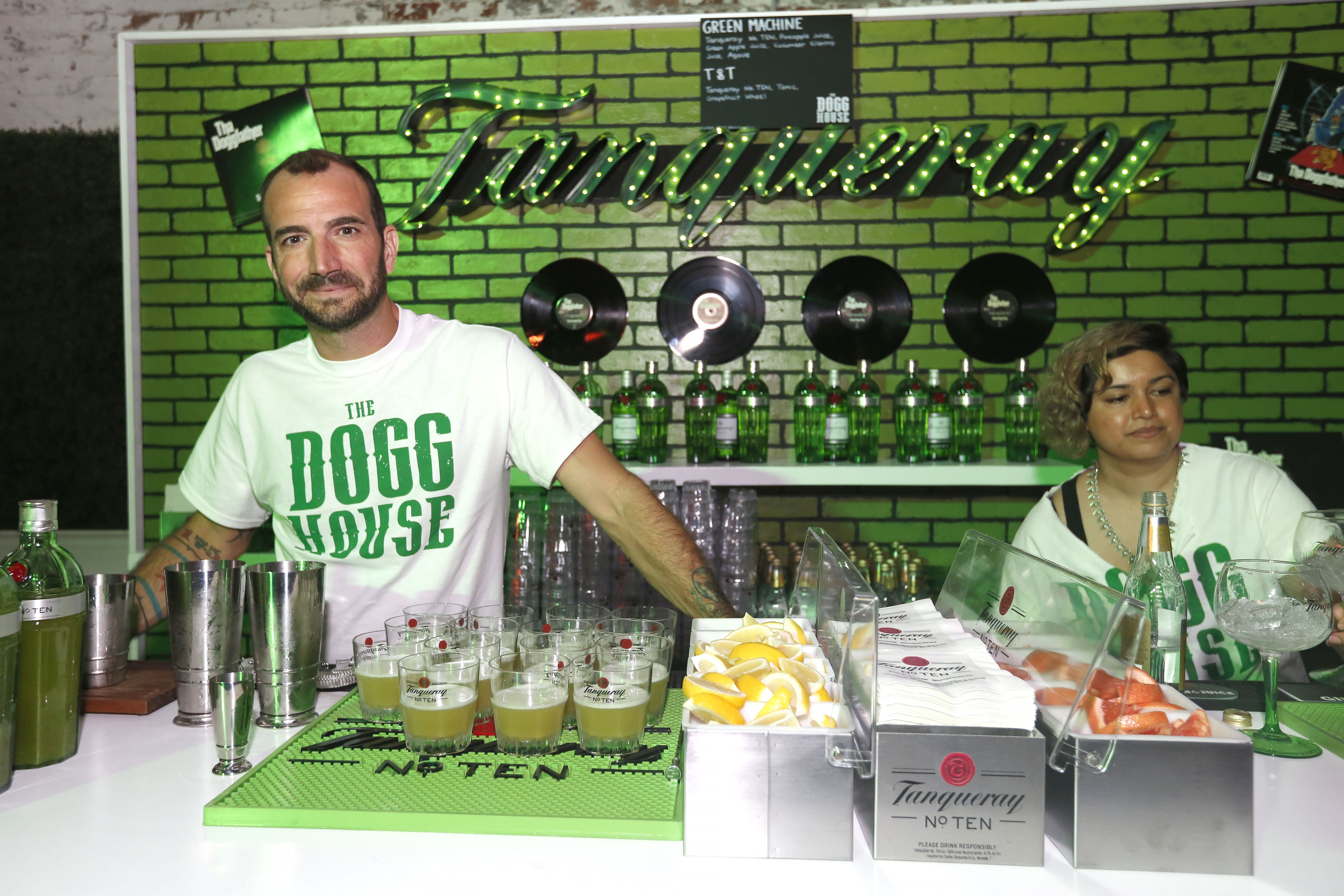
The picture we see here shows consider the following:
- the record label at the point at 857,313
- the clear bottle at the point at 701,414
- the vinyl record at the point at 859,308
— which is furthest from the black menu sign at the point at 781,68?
the clear bottle at the point at 701,414

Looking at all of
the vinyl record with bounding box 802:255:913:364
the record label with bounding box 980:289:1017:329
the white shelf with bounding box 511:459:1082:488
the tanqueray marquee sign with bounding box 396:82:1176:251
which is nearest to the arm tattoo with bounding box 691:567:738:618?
the white shelf with bounding box 511:459:1082:488

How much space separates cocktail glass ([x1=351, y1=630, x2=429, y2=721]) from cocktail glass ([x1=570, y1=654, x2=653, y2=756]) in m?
0.30

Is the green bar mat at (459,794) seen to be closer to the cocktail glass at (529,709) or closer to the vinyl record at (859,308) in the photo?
the cocktail glass at (529,709)

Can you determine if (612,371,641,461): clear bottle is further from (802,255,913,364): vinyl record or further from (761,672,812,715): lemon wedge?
(761,672,812,715): lemon wedge

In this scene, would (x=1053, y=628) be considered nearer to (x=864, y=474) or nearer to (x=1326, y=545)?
(x=1326, y=545)

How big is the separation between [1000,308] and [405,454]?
8.46 feet

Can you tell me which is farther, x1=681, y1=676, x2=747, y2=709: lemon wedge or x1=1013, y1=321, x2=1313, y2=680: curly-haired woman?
x1=1013, y1=321, x2=1313, y2=680: curly-haired woman

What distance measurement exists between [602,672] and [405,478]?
101 centimetres

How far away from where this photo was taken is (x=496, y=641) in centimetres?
149

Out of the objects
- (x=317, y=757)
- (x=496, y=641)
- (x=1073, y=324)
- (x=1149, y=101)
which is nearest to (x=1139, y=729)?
(x=496, y=641)

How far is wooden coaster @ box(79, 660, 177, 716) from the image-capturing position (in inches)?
65.4

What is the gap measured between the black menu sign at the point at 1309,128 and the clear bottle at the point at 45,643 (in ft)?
13.7

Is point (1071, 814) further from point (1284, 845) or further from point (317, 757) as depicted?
point (317, 757)

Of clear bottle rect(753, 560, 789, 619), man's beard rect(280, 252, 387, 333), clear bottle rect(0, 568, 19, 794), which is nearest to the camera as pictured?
clear bottle rect(0, 568, 19, 794)
